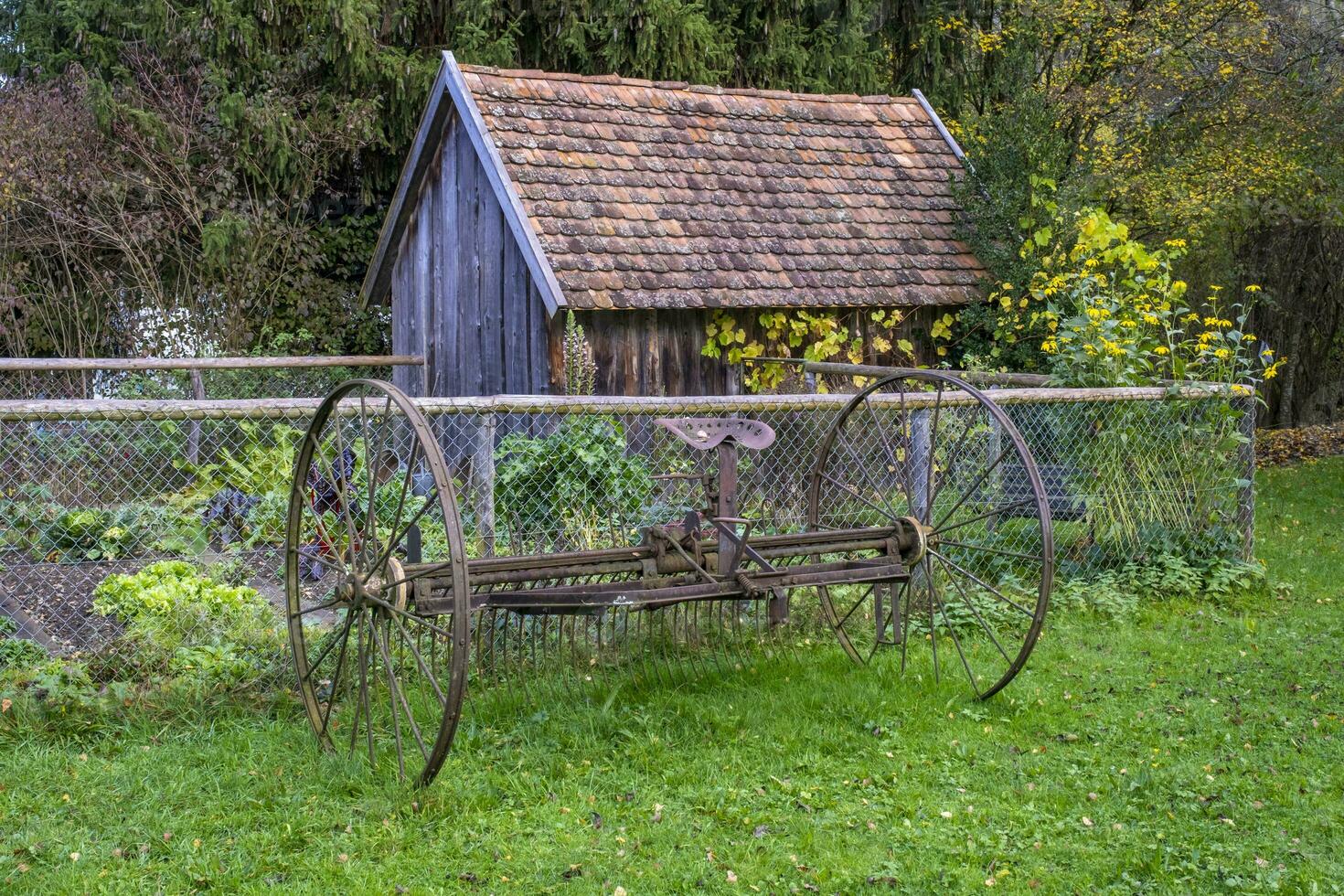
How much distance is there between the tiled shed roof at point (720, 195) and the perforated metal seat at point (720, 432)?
4.04 meters

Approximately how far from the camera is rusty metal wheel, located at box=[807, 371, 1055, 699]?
5836mm

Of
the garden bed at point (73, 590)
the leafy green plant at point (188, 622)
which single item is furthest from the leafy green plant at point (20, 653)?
the leafy green plant at point (188, 622)

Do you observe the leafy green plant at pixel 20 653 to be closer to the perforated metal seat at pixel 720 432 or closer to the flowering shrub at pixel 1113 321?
the perforated metal seat at pixel 720 432

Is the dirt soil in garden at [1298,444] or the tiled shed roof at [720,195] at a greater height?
the tiled shed roof at [720,195]

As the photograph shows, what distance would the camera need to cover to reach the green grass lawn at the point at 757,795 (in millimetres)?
4117

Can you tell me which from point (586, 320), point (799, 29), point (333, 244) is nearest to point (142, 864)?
point (586, 320)

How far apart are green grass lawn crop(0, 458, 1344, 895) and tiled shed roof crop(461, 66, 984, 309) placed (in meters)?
4.50

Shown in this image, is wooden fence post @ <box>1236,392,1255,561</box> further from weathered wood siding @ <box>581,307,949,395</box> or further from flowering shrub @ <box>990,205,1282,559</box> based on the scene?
weathered wood siding @ <box>581,307,949,395</box>

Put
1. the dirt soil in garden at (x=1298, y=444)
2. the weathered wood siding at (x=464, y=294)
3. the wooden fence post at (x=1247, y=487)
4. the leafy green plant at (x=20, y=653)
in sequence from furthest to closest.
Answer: the dirt soil in garden at (x=1298, y=444), the weathered wood siding at (x=464, y=294), the wooden fence post at (x=1247, y=487), the leafy green plant at (x=20, y=653)

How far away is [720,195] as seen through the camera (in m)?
10.9

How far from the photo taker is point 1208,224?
1546cm

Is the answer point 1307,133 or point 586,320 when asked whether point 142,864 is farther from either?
point 1307,133

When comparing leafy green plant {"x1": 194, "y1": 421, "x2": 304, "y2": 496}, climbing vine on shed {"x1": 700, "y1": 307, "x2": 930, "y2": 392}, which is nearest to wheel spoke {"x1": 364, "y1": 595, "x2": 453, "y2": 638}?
leafy green plant {"x1": 194, "y1": 421, "x2": 304, "y2": 496}

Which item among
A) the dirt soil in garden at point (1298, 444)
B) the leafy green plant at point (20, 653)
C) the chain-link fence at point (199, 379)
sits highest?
the chain-link fence at point (199, 379)
